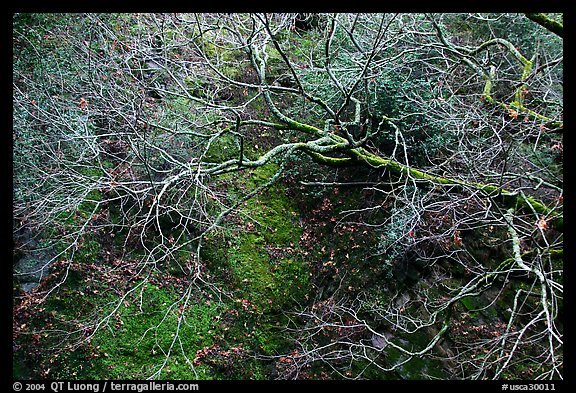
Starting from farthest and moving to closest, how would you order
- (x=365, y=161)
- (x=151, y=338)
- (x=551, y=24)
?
1. (x=151, y=338)
2. (x=365, y=161)
3. (x=551, y=24)

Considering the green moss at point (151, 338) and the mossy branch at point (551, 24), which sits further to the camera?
the green moss at point (151, 338)

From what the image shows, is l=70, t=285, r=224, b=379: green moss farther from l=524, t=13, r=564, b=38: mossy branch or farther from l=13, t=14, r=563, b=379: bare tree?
l=524, t=13, r=564, b=38: mossy branch

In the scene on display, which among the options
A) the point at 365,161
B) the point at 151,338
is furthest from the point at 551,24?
the point at 151,338

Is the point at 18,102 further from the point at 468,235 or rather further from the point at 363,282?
the point at 468,235

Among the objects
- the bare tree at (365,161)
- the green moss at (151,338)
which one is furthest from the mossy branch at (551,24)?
the green moss at (151,338)

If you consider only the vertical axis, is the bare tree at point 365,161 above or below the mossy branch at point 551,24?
below

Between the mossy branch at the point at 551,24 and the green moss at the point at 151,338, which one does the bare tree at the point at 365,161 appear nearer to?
the green moss at the point at 151,338

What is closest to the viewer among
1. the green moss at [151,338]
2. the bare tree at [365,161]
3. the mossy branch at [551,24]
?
the mossy branch at [551,24]

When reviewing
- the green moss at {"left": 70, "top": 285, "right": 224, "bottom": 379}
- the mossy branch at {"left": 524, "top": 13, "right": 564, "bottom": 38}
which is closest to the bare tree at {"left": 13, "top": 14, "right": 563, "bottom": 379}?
A: the green moss at {"left": 70, "top": 285, "right": 224, "bottom": 379}

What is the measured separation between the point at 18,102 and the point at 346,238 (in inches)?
219

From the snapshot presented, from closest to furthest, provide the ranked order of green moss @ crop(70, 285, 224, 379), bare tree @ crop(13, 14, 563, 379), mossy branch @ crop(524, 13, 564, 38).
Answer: mossy branch @ crop(524, 13, 564, 38) < bare tree @ crop(13, 14, 563, 379) < green moss @ crop(70, 285, 224, 379)

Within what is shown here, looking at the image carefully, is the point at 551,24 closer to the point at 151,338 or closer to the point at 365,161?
the point at 365,161
